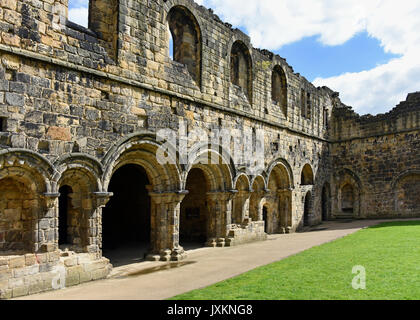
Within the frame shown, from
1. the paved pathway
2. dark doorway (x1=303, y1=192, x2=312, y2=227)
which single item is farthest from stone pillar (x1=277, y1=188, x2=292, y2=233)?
the paved pathway

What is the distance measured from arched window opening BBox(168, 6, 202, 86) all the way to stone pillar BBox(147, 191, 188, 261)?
389 cm

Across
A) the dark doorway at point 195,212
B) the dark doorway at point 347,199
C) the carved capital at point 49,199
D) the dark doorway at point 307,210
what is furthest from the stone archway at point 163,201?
the dark doorway at point 347,199

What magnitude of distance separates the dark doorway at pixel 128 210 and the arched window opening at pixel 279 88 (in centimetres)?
737

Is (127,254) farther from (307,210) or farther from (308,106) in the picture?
(308,106)

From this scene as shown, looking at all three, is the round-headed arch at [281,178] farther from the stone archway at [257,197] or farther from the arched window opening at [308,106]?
the arched window opening at [308,106]

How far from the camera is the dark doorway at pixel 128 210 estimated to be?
46.4ft

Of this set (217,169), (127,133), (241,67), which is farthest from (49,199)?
(241,67)

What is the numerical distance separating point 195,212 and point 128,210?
278 centimetres

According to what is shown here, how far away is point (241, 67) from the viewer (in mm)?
14508

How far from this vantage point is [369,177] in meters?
21.8

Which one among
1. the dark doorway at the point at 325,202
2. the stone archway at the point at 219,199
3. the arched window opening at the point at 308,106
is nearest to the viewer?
the stone archway at the point at 219,199
